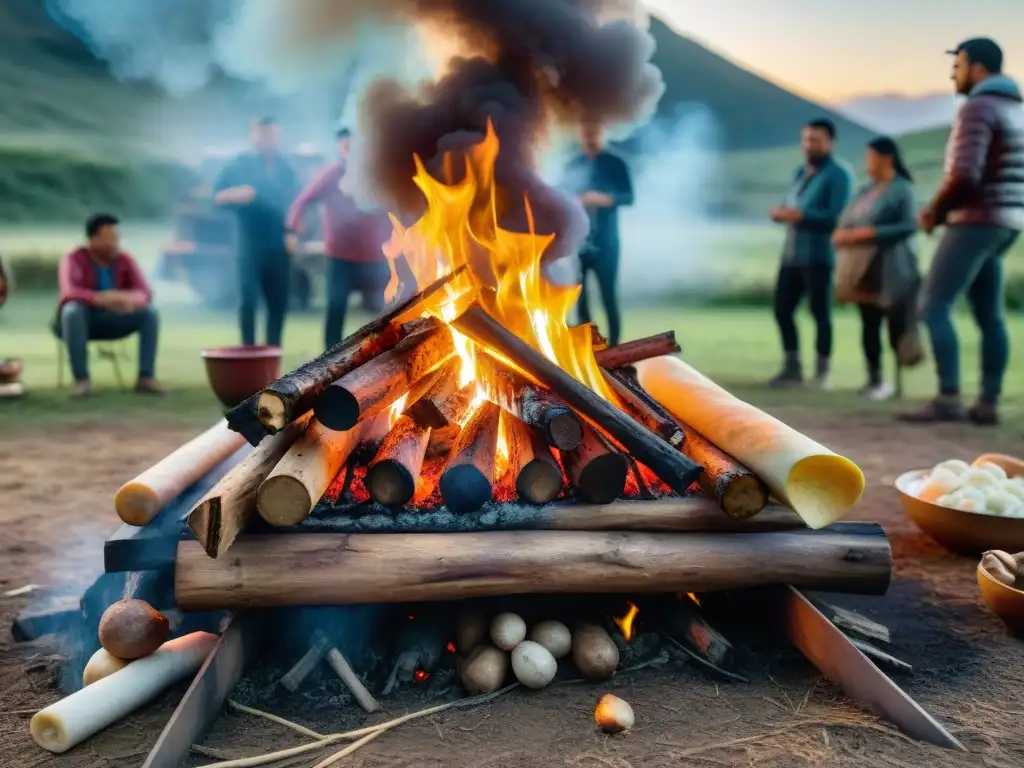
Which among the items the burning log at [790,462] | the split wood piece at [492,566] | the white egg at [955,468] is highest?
the burning log at [790,462]

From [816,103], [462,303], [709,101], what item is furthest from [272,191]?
[816,103]

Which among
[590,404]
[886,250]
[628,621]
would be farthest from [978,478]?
[886,250]

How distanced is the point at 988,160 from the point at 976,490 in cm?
343

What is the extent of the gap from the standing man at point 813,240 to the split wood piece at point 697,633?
5.53 m

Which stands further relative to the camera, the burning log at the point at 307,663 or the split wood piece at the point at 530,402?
the split wood piece at the point at 530,402

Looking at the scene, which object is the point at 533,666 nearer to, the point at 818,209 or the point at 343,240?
the point at 343,240

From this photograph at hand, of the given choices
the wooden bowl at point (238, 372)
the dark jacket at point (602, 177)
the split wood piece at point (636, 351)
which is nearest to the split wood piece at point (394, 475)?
the split wood piece at point (636, 351)

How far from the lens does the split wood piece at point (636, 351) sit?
144 inches

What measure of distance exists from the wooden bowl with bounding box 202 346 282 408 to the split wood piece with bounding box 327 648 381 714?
2.81 m

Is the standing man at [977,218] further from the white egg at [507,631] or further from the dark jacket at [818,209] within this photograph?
the white egg at [507,631]

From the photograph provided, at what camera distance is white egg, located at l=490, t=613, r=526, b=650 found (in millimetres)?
2496

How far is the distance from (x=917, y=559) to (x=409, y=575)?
2.39 metres

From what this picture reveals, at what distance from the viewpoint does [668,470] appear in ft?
8.39

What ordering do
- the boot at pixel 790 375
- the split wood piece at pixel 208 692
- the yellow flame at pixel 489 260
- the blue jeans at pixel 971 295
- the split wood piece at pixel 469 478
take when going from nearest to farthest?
the split wood piece at pixel 208 692 → the split wood piece at pixel 469 478 → the yellow flame at pixel 489 260 → the blue jeans at pixel 971 295 → the boot at pixel 790 375
